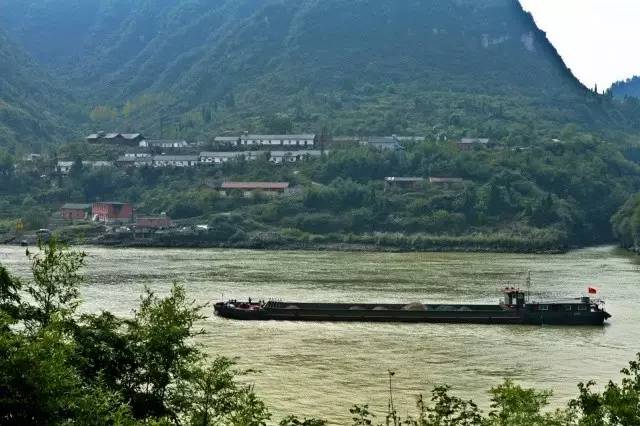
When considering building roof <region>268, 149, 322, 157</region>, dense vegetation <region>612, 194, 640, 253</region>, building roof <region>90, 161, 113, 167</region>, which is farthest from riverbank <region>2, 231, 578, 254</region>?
building roof <region>268, 149, 322, 157</region>

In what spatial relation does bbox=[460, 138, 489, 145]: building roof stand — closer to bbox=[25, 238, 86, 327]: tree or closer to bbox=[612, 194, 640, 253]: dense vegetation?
bbox=[612, 194, 640, 253]: dense vegetation

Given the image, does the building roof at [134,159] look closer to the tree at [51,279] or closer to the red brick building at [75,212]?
the red brick building at [75,212]

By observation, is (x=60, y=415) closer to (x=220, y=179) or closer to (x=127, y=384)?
(x=127, y=384)

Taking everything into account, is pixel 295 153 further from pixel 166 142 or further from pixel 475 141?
pixel 475 141

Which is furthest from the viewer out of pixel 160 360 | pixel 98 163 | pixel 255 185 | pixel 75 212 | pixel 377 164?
pixel 98 163

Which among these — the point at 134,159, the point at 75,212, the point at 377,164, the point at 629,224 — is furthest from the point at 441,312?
the point at 134,159

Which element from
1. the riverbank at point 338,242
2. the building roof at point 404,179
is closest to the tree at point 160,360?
the riverbank at point 338,242

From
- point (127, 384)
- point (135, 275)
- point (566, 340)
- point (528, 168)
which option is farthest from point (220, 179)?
point (127, 384)
